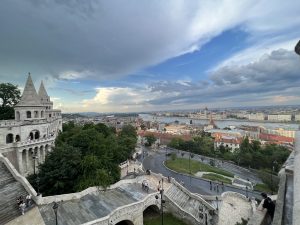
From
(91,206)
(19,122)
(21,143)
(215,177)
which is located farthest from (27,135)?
(215,177)

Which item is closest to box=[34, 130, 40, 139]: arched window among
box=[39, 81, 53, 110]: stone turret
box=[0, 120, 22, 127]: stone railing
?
box=[0, 120, 22, 127]: stone railing

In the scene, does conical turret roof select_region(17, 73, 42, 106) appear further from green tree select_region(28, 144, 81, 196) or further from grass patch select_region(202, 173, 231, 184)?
grass patch select_region(202, 173, 231, 184)

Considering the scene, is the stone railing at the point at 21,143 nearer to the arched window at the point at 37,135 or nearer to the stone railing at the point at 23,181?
the arched window at the point at 37,135

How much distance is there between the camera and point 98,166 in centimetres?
1955

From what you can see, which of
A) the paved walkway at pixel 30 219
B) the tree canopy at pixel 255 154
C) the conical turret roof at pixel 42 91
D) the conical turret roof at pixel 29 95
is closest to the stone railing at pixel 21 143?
the conical turret roof at pixel 29 95

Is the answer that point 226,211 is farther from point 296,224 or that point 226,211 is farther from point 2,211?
point 296,224

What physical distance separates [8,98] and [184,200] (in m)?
26.7

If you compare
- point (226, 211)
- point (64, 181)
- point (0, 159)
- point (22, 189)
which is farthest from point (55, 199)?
point (226, 211)

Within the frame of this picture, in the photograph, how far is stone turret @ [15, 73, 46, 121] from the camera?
2550cm

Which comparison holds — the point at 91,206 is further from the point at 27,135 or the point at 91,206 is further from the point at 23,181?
the point at 27,135

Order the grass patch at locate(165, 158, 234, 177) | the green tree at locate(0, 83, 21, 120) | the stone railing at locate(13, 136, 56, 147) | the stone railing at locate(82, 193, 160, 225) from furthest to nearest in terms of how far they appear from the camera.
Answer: the grass patch at locate(165, 158, 234, 177) < the green tree at locate(0, 83, 21, 120) < the stone railing at locate(13, 136, 56, 147) < the stone railing at locate(82, 193, 160, 225)

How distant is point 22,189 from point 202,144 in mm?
49215

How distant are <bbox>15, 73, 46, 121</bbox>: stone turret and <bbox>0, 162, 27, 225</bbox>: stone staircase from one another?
29.9ft

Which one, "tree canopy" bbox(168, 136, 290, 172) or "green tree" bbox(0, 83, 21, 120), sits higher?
"green tree" bbox(0, 83, 21, 120)
